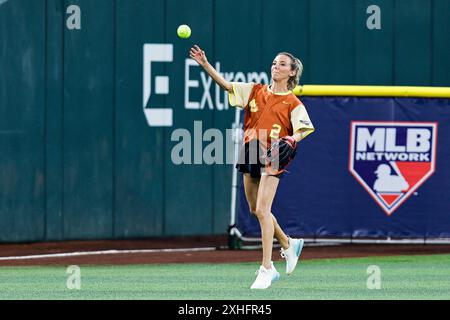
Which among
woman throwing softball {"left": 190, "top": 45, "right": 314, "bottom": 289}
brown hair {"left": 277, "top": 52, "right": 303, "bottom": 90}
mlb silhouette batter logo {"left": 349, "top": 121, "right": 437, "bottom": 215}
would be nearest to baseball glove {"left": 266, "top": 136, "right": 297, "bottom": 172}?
→ woman throwing softball {"left": 190, "top": 45, "right": 314, "bottom": 289}

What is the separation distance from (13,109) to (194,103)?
219 centimetres

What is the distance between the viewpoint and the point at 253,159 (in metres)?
10.2

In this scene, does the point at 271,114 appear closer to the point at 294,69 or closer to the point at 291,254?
the point at 294,69

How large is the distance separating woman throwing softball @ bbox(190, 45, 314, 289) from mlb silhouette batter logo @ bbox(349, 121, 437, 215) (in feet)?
11.7

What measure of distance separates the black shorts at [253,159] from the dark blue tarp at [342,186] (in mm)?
3578

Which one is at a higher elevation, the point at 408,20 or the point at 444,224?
the point at 408,20

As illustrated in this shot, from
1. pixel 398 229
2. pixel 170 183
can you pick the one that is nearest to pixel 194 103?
pixel 170 183

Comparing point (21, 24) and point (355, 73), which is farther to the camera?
point (355, 73)

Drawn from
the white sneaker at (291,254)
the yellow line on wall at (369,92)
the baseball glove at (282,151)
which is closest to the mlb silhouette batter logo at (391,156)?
the yellow line on wall at (369,92)

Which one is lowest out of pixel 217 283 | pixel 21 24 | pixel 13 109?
pixel 217 283

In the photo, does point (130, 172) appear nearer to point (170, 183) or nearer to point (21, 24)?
point (170, 183)

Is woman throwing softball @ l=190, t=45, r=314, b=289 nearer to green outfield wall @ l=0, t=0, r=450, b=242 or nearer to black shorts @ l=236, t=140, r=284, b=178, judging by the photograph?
black shorts @ l=236, t=140, r=284, b=178

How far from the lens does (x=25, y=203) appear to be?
14.8 m

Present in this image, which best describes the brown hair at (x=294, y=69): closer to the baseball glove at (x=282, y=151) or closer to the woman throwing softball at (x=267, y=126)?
the woman throwing softball at (x=267, y=126)
